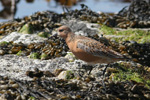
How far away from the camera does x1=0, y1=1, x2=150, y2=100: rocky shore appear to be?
392 cm

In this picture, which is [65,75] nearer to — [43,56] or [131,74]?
[43,56]

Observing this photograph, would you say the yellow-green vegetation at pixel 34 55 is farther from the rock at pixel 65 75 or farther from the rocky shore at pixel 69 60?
the rock at pixel 65 75

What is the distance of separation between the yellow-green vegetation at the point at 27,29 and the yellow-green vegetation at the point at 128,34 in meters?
1.65

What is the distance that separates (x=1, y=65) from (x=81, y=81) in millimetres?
1411

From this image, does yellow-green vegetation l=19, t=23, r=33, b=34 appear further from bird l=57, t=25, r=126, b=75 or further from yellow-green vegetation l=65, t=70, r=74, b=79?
yellow-green vegetation l=65, t=70, r=74, b=79

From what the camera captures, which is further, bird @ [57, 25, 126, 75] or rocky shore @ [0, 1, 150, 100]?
bird @ [57, 25, 126, 75]

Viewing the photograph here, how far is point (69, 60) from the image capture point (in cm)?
512

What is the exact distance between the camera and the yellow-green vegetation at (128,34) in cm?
639

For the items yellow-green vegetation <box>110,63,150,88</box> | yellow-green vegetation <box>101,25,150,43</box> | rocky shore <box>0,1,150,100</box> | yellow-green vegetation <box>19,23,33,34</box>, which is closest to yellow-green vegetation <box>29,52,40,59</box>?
rocky shore <box>0,1,150,100</box>

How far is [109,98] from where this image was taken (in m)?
3.84

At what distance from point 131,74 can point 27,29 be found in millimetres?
2867

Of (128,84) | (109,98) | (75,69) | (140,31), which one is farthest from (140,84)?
(140,31)

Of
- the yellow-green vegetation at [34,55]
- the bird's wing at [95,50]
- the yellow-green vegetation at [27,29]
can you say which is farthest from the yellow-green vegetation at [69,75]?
the yellow-green vegetation at [27,29]

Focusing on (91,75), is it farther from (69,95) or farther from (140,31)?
(140,31)
